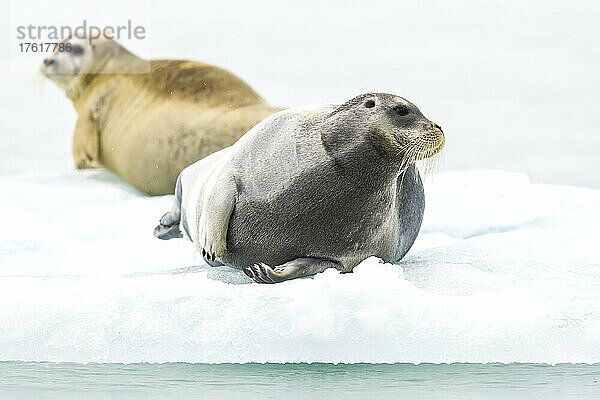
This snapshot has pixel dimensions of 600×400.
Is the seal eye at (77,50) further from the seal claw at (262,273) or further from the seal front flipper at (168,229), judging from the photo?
the seal claw at (262,273)

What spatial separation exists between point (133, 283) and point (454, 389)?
0.90m

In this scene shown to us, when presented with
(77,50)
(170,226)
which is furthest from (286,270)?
(77,50)

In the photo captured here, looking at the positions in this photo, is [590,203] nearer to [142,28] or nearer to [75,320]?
[75,320]

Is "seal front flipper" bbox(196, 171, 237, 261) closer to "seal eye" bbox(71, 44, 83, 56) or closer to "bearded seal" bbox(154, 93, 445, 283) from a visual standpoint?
"bearded seal" bbox(154, 93, 445, 283)

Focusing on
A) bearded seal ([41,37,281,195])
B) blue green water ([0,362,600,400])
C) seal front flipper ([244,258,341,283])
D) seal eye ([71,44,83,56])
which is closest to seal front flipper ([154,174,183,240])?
seal front flipper ([244,258,341,283])

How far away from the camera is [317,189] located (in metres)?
2.51

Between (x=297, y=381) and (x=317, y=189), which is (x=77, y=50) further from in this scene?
(x=297, y=381)

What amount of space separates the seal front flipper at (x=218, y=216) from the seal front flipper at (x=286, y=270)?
13 cm

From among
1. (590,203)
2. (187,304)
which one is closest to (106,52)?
(590,203)

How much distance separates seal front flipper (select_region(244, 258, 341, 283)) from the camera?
2463mm

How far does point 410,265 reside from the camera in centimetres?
281

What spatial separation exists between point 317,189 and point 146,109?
2719mm

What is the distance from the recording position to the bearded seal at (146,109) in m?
4.76

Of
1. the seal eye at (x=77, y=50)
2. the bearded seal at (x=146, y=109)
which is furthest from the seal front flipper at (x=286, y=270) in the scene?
the seal eye at (x=77, y=50)
